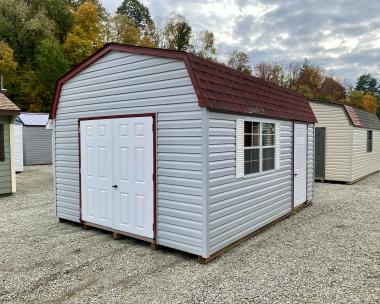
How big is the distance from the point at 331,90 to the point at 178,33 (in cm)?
1906

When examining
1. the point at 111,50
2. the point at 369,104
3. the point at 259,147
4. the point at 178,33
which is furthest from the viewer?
the point at 369,104

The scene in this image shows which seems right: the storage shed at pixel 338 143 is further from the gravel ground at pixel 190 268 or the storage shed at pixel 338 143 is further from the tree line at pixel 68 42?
the tree line at pixel 68 42

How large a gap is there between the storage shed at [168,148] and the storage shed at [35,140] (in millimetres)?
13588

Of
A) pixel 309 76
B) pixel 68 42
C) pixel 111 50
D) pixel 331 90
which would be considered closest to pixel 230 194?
pixel 111 50

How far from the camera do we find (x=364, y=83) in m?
47.3

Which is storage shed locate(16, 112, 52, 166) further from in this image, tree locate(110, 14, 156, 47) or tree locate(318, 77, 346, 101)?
tree locate(318, 77, 346, 101)

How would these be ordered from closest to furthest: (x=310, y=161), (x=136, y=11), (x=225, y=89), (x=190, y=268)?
(x=190, y=268) → (x=225, y=89) → (x=310, y=161) → (x=136, y=11)

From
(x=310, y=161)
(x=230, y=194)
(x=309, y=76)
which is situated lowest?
(x=230, y=194)

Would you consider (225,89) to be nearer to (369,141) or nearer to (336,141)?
(336,141)

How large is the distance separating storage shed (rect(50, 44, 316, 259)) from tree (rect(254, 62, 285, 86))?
2853 cm

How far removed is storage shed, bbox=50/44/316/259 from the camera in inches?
166

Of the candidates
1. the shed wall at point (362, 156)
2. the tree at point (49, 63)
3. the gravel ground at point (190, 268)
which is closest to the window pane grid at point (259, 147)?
the gravel ground at point (190, 268)

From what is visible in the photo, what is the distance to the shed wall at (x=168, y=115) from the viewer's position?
165 inches

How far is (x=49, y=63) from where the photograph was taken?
75.9 ft
